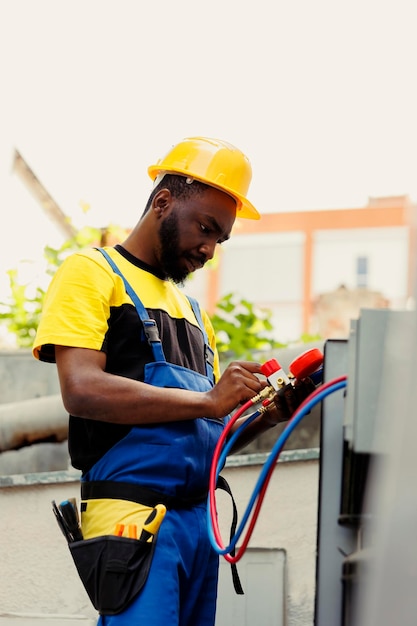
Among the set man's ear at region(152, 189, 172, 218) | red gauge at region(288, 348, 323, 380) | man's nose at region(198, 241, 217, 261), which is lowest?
red gauge at region(288, 348, 323, 380)

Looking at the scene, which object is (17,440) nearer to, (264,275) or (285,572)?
(285,572)

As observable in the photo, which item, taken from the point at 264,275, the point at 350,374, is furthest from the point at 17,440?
the point at 264,275

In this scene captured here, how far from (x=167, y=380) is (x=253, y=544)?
1090mm

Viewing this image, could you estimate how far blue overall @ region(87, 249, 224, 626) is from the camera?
2.00m

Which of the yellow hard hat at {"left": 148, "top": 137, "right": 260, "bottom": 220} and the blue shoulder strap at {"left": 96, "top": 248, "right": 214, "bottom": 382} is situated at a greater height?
the yellow hard hat at {"left": 148, "top": 137, "right": 260, "bottom": 220}

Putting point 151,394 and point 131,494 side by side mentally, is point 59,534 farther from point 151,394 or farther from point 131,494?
point 151,394

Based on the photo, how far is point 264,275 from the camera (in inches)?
1137

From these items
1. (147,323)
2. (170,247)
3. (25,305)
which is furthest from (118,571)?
(25,305)

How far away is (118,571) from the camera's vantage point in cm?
199

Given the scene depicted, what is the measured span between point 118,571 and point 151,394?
0.41 meters

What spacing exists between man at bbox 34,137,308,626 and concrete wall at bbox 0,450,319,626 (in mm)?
719

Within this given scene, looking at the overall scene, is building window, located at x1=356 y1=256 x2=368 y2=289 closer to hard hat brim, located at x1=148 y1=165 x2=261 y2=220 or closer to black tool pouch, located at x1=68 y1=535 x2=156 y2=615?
hard hat brim, located at x1=148 y1=165 x2=261 y2=220

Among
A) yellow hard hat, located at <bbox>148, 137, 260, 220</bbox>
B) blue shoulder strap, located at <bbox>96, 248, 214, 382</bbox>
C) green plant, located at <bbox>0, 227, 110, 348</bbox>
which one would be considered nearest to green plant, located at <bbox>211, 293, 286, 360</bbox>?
green plant, located at <bbox>0, 227, 110, 348</bbox>

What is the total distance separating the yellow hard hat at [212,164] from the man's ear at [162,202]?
0.08 metres
